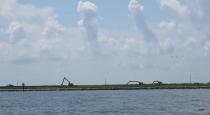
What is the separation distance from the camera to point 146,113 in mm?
73625

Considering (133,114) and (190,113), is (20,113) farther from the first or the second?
(190,113)

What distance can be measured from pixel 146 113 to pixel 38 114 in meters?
15.6

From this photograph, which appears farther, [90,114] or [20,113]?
[20,113]

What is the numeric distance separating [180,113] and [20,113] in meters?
24.1

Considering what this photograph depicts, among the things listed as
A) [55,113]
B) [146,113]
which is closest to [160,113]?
[146,113]

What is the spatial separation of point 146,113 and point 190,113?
608 cm

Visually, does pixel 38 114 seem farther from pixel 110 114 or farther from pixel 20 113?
pixel 110 114

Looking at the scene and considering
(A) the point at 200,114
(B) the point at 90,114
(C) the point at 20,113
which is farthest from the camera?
(C) the point at 20,113

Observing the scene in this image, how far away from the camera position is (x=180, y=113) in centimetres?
7181

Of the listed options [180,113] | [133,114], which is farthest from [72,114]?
[180,113]

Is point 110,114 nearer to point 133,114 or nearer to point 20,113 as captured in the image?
point 133,114

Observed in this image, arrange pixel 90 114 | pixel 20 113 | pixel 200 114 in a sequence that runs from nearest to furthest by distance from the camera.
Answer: pixel 200 114 < pixel 90 114 < pixel 20 113

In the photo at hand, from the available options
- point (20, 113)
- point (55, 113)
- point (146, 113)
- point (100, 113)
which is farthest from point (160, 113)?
point (20, 113)

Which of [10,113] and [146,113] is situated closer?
[146,113]
